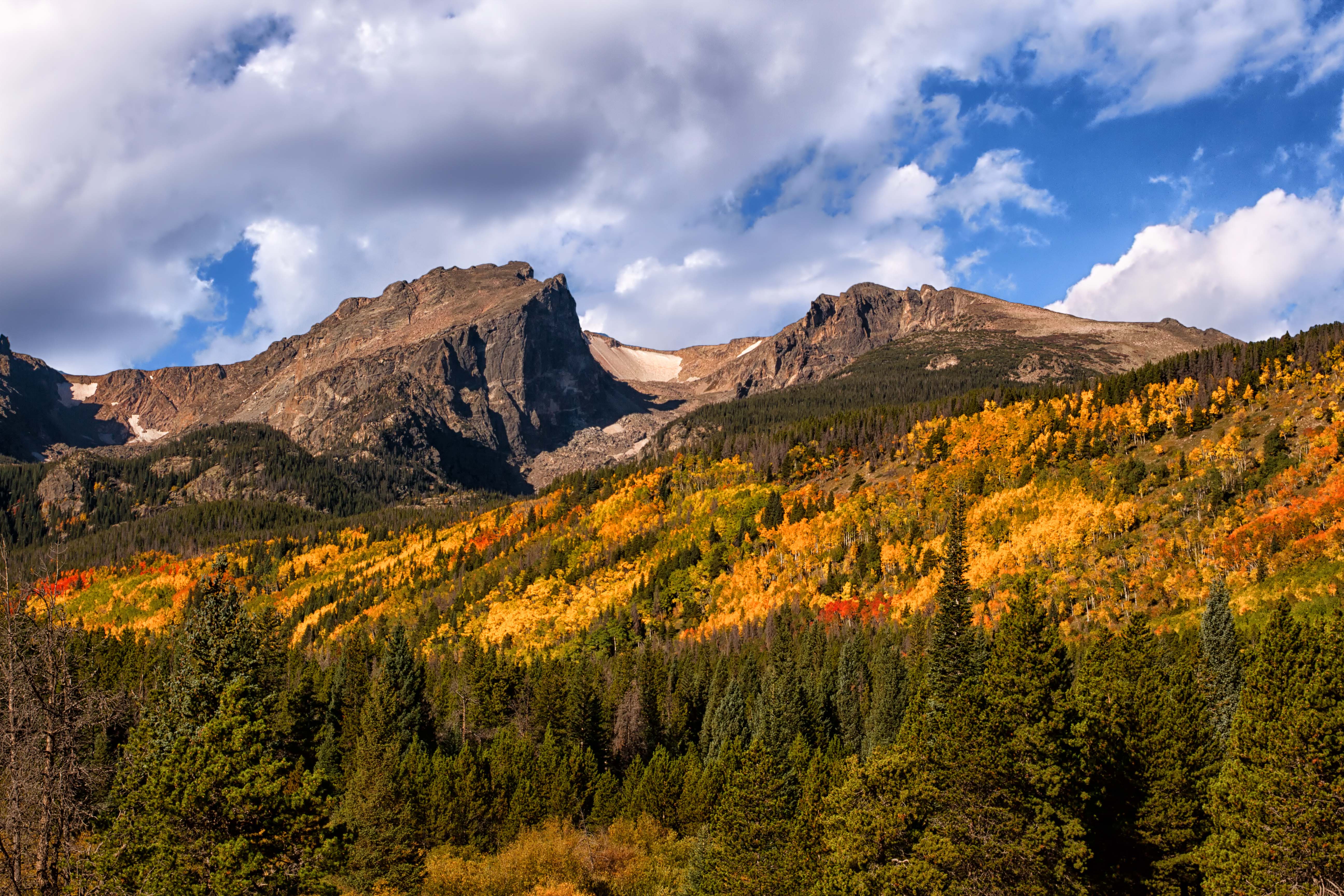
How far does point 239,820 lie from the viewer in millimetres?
29938

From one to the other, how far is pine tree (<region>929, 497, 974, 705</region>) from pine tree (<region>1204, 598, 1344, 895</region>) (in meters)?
18.2

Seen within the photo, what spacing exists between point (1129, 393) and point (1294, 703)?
17166cm

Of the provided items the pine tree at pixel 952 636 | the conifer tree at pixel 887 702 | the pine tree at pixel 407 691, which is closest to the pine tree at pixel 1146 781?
the pine tree at pixel 952 636

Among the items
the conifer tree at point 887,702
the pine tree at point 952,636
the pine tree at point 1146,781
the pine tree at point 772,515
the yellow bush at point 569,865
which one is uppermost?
the pine tree at point 772,515

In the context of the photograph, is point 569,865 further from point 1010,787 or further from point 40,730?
point 40,730

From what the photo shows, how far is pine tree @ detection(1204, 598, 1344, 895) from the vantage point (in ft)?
96.2

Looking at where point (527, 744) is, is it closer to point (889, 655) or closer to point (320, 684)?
point (320, 684)

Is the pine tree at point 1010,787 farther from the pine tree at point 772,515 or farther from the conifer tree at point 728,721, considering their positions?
the pine tree at point 772,515

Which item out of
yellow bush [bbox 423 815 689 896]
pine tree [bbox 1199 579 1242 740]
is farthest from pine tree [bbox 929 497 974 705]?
yellow bush [bbox 423 815 689 896]

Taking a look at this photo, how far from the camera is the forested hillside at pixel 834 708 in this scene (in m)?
30.4

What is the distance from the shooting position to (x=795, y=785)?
60.3m

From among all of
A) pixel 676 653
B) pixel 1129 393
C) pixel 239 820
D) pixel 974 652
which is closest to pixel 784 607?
pixel 676 653

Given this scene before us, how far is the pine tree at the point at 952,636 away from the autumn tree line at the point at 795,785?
6.9 inches

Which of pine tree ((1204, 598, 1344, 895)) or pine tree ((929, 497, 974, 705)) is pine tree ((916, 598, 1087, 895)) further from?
pine tree ((929, 497, 974, 705))
